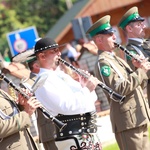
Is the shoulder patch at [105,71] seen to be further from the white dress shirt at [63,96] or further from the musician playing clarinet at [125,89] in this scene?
the white dress shirt at [63,96]

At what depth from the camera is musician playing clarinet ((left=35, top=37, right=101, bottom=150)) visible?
6.81 m

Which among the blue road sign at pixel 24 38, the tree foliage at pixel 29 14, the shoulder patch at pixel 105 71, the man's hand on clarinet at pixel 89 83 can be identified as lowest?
the tree foliage at pixel 29 14

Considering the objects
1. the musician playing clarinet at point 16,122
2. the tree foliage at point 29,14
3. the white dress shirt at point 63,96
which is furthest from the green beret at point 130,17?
the tree foliage at point 29,14

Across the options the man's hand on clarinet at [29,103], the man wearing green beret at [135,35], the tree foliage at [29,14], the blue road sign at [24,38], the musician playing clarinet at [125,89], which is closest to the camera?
the man's hand on clarinet at [29,103]

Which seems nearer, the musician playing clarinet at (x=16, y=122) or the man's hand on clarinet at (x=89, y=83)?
the musician playing clarinet at (x=16, y=122)

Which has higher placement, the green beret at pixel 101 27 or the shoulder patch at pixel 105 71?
the green beret at pixel 101 27

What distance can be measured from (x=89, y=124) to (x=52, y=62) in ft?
2.24

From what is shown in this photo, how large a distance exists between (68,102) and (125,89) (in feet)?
4.36

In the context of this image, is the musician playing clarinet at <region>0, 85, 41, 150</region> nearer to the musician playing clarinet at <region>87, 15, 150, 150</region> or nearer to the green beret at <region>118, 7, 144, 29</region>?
the musician playing clarinet at <region>87, 15, 150, 150</region>

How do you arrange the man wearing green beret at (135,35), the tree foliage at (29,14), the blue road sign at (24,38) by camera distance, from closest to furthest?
the man wearing green beret at (135,35)
the blue road sign at (24,38)
the tree foliage at (29,14)

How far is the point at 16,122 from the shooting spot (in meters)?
6.81

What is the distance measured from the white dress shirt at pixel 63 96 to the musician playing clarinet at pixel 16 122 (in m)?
0.19

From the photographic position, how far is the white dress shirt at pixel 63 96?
267 inches

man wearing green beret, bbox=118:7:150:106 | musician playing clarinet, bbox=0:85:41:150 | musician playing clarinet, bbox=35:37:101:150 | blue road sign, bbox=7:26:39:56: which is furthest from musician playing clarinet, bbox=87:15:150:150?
blue road sign, bbox=7:26:39:56
